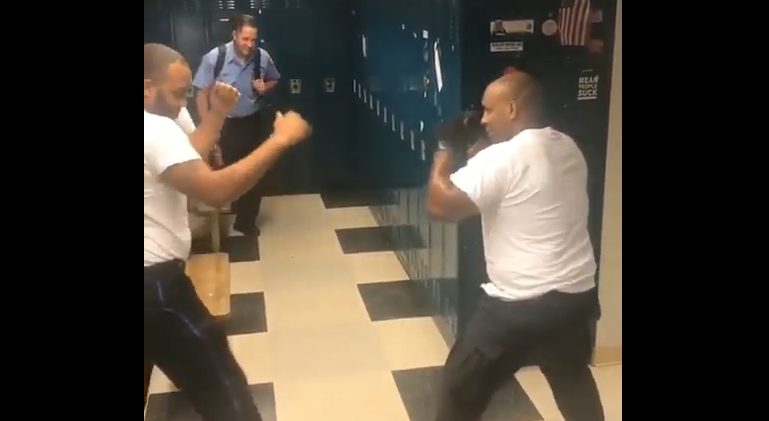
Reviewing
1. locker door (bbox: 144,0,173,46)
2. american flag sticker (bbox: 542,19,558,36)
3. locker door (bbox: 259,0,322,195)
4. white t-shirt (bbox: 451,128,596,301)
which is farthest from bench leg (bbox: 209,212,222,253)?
american flag sticker (bbox: 542,19,558,36)

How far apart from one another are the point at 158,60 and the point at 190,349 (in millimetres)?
530

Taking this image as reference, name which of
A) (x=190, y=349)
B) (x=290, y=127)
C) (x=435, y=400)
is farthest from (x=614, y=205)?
(x=190, y=349)

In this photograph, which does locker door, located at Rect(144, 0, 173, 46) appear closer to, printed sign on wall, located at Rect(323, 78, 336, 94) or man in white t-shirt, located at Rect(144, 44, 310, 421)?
man in white t-shirt, located at Rect(144, 44, 310, 421)

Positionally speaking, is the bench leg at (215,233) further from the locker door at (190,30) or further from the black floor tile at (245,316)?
the locker door at (190,30)

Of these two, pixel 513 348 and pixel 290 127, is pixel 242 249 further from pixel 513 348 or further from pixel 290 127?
pixel 513 348

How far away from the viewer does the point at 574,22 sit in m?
1.55

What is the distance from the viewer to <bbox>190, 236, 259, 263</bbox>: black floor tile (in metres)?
1.53

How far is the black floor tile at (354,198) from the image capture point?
177cm

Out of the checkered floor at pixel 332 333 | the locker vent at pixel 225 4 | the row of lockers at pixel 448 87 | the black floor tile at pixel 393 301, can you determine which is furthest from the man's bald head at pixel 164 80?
the black floor tile at pixel 393 301
